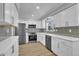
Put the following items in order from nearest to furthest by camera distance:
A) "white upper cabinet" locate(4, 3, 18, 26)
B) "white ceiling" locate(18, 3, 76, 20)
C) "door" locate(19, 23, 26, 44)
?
1. "white upper cabinet" locate(4, 3, 18, 26)
2. "white ceiling" locate(18, 3, 76, 20)
3. "door" locate(19, 23, 26, 44)

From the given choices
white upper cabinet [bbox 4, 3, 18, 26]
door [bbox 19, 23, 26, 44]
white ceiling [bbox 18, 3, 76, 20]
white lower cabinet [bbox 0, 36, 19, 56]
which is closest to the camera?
white lower cabinet [bbox 0, 36, 19, 56]

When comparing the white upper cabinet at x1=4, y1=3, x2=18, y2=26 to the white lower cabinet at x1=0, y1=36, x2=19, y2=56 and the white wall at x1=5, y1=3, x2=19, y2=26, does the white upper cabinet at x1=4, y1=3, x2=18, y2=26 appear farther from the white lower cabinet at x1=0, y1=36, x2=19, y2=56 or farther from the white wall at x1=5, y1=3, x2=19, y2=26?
the white lower cabinet at x1=0, y1=36, x2=19, y2=56

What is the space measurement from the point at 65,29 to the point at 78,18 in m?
1.30

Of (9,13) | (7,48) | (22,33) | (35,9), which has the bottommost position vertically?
(22,33)

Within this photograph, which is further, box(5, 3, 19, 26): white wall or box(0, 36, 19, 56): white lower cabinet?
box(5, 3, 19, 26): white wall

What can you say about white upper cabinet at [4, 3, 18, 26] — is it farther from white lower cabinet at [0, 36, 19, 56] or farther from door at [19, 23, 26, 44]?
door at [19, 23, 26, 44]

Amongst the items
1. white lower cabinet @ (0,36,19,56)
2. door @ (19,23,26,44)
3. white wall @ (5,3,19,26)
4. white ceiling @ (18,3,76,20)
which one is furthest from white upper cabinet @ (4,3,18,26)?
door @ (19,23,26,44)

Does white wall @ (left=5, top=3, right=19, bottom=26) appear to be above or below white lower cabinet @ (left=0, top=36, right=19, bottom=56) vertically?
above

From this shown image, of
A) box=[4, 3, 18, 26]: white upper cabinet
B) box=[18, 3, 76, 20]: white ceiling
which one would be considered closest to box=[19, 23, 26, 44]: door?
box=[18, 3, 76, 20]: white ceiling

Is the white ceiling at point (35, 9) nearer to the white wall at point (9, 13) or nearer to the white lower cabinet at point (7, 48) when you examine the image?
the white wall at point (9, 13)

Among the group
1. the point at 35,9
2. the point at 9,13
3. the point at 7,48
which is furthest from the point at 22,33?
the point at 7,48

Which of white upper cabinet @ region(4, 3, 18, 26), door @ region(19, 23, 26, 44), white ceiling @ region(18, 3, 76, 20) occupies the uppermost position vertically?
white ceiling @ region(18, 3, 76, 20)

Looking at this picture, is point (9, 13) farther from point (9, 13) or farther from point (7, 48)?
point (7, 48)

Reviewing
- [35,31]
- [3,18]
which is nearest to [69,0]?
[3,18]
